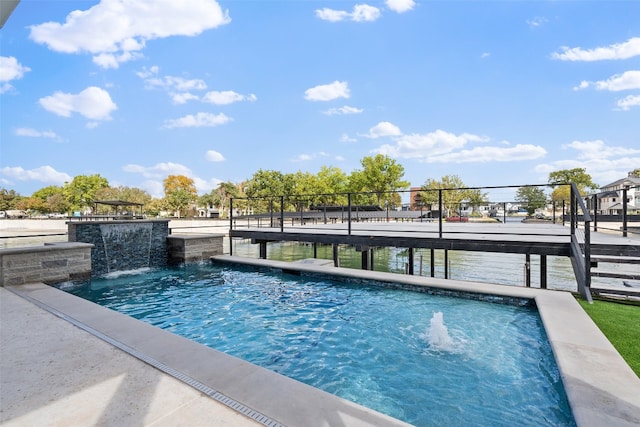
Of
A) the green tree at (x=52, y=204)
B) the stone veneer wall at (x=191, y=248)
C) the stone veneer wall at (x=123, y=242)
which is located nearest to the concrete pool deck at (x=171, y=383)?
the stone veneer wall at (x=123, y=242)

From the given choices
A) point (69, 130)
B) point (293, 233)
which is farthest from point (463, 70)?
point (69, 130)

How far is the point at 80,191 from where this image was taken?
5281cm

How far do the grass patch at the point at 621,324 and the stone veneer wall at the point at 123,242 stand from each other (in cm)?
1030

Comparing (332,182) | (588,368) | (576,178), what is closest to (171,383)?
(588,368)

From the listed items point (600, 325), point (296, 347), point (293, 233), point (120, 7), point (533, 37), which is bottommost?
point (296, 347)

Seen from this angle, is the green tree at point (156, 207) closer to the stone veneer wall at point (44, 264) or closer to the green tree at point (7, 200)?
the green tree at point (7, 200)

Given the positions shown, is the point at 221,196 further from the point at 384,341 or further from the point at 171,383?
the point at 171,383

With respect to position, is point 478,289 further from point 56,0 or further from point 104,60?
point 104,60

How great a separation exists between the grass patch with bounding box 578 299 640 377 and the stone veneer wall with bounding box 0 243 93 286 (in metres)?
9.08

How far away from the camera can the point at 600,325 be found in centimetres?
369

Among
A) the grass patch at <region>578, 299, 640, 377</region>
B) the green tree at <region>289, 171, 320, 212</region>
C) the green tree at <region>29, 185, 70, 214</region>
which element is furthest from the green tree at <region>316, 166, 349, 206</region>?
the green tree at <region>29, 185, 70, 214</region>

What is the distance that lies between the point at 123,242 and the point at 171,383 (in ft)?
27.2

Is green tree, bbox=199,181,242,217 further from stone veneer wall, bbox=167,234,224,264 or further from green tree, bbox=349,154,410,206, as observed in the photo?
stone veneer wall, bbox=167,234,224,264

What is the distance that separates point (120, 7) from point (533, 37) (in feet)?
77.4
